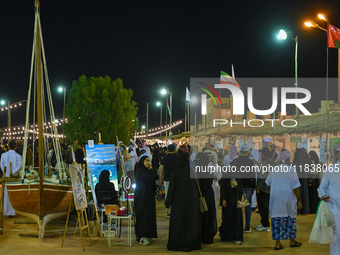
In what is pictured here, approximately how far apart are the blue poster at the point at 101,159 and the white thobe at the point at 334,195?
6197mm

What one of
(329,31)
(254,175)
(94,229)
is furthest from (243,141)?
(94,229)

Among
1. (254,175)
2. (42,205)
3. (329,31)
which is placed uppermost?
(329,31)

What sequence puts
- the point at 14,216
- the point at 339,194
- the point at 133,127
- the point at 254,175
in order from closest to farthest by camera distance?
the point at 339,194 < the point at 254,175 < the point at 14,216 < the point at 133,127

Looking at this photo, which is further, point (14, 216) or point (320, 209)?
point (14, 216)

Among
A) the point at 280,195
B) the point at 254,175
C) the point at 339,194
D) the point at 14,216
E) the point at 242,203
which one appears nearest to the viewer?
the point at 339,194

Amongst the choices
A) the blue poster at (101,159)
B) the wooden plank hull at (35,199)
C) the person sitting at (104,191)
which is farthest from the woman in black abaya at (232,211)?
the blue poster at (101,159)

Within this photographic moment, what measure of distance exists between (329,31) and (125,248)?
13460mm

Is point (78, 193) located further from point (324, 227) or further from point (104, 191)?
point (324, 227)

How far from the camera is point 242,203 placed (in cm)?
681

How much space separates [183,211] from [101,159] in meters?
4.60

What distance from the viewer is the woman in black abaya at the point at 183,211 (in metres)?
6.27

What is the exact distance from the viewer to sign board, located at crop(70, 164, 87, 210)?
6.46 m

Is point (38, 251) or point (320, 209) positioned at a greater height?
point (320, 209)

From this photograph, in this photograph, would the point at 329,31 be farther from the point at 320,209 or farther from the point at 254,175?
the point at 320,209
